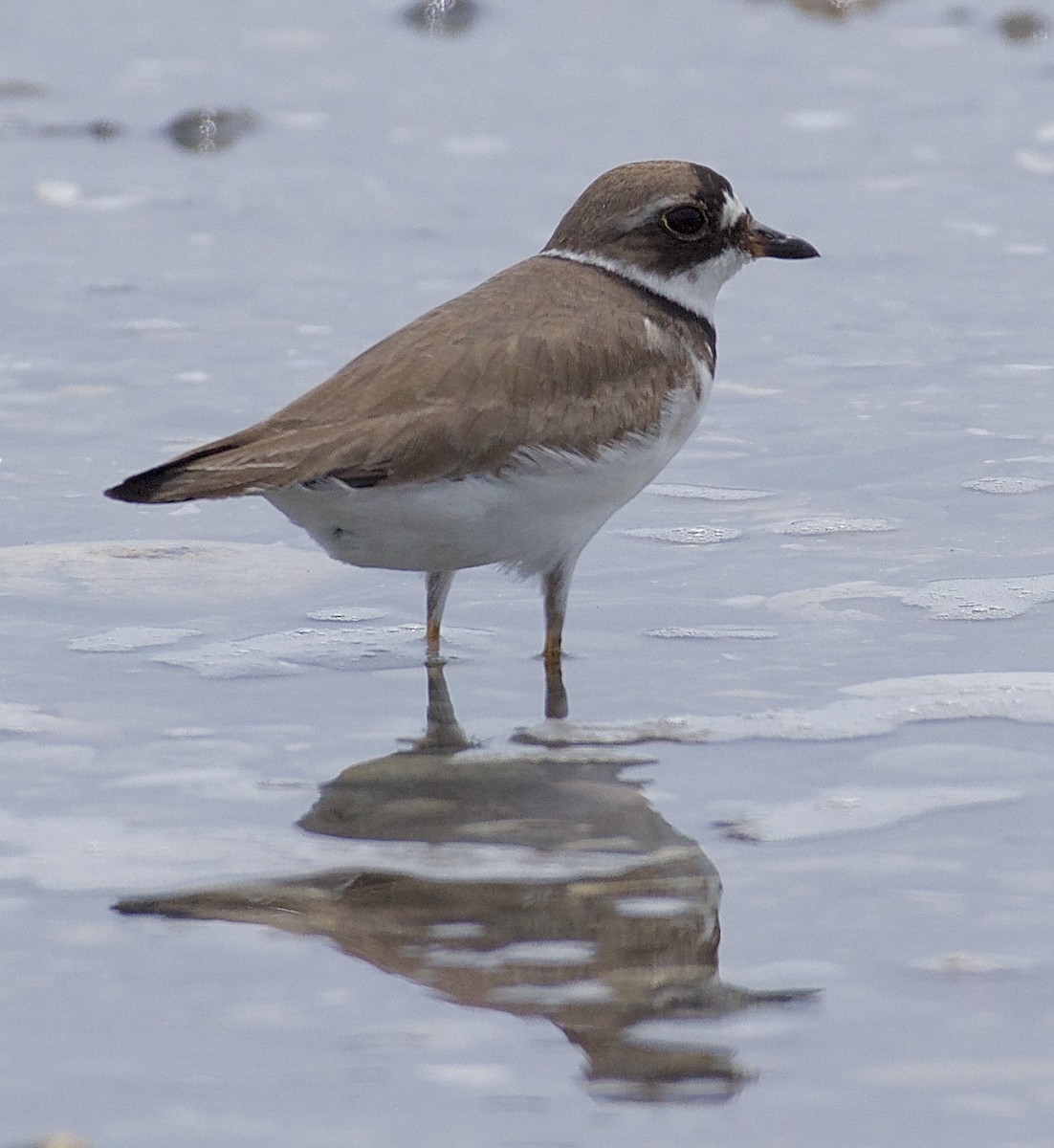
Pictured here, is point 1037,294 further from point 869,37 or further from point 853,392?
point 869,37

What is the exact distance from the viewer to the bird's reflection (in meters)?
3.24

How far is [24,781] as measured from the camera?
14.0ft

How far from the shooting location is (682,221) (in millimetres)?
5586

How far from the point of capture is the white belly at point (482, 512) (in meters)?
4.70

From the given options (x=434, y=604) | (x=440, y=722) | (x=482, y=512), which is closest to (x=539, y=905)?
(x=440, y=722)

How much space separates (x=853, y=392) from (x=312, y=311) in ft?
7.11

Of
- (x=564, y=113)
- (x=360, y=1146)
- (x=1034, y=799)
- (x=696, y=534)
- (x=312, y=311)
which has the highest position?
(x=564, y=113)

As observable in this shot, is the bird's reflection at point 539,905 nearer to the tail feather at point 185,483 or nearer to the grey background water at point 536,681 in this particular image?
the grey background water at point 536,681

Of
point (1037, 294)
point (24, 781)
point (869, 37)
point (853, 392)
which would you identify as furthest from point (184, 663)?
point (869, 37)

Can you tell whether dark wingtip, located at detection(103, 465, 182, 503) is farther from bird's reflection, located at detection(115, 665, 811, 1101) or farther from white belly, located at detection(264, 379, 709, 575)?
bird's reflection, located at detection(115, 665, 811, 1101)

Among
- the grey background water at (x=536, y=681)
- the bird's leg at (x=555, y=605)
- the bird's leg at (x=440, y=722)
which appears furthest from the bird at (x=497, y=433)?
the grey background water at (x=536, y=681)

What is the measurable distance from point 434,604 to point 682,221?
125 cm

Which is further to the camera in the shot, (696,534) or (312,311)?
(312,311)

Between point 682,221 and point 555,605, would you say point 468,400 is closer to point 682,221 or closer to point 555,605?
point 555,605
